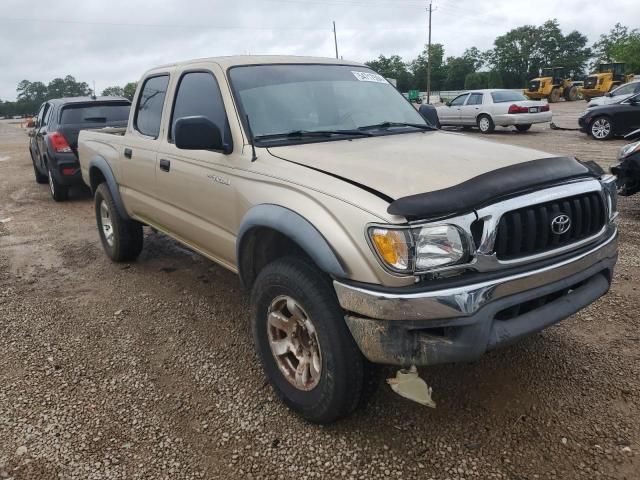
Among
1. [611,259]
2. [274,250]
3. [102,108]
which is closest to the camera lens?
[611,259]

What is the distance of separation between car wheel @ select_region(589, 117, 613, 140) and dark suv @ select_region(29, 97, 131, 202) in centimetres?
1240

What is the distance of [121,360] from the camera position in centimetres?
347

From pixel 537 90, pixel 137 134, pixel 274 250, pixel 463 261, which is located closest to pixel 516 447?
pixel 463 261

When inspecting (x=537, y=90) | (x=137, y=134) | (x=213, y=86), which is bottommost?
(x=537, y=90)

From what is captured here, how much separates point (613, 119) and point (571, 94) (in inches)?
1020

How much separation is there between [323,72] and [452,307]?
2.25m

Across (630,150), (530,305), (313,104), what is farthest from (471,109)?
(530,305)

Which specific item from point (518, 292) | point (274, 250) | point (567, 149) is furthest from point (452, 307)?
point (567, 149)

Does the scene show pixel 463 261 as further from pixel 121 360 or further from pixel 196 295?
pixel 196 295

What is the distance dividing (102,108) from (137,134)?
16.4 ft

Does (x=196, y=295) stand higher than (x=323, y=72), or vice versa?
(x=323, y=72)

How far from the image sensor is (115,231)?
510cm

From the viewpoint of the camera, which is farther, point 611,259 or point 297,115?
point 297,115

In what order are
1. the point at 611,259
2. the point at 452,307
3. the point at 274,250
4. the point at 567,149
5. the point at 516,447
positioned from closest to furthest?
1. the point at 452,307
2. the point at 516,447
3. the point at 611,259
4. the point at 274,250
5. the point at 567,149
